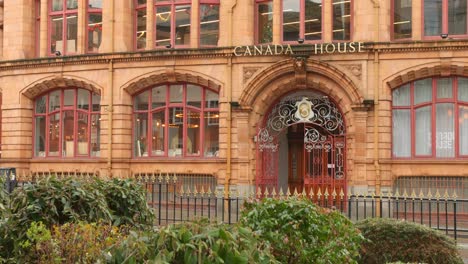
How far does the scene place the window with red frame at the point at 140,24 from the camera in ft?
83.8

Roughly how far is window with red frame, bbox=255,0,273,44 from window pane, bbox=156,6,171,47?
11.2 ft

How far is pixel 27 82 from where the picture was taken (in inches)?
1049

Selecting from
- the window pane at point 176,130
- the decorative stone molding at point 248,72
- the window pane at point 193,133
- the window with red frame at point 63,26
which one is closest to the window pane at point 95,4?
the window with red frame at point 63,26

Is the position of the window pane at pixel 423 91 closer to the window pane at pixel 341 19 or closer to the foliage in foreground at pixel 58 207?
the window pane at pixel 341 19

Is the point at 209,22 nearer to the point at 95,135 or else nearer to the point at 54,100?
the point at 95,135

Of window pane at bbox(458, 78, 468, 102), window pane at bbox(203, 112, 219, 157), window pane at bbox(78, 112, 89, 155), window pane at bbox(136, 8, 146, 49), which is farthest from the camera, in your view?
window pane at bbox(78, 112, 89, 155)

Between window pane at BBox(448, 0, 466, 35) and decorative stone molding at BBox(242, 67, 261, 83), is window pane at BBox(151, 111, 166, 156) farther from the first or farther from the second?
window pane at BBox(448, 0, 466, 35)

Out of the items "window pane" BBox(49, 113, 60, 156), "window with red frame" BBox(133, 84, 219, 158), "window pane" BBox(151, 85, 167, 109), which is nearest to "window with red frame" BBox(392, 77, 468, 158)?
"window with red frame" BBox(133, 84, 219, 158)

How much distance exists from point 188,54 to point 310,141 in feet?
17.6

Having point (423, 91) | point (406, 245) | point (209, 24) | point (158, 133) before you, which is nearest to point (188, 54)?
point (209, 24)

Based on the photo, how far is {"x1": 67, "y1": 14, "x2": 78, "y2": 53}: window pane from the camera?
2656 centimetres

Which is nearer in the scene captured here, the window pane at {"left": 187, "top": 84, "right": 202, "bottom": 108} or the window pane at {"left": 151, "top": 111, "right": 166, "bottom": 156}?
the window pane at {"left": 187, "top": 84, "right": 202, "bottom": 108}

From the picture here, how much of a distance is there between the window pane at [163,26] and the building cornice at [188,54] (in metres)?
0.91

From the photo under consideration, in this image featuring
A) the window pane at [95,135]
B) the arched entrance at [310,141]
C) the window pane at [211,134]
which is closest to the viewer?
the arched entrance at [310,141]
